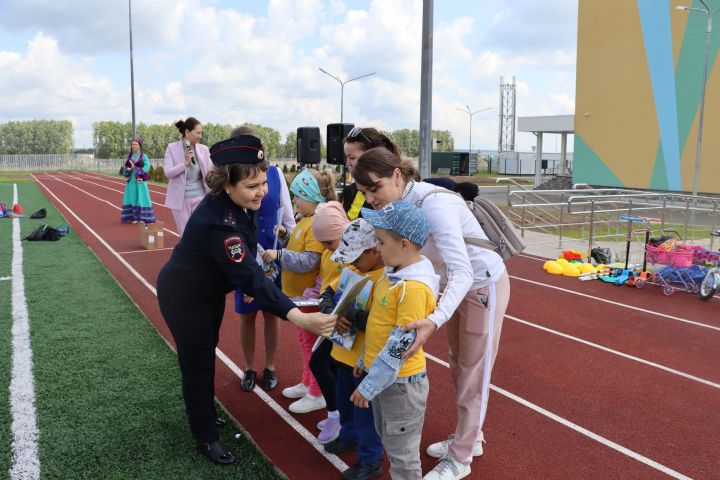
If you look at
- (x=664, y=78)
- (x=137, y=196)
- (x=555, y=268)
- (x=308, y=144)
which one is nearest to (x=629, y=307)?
(x=555, y=268)

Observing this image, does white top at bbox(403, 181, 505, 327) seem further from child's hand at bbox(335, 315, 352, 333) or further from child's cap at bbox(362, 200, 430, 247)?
child's hand at bbox(335, 315, 352, 333)

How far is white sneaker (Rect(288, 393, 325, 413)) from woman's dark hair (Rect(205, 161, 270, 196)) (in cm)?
179

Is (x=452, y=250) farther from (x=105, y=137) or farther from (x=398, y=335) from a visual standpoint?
(x=105, y=137)

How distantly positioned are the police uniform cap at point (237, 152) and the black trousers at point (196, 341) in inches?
27.3

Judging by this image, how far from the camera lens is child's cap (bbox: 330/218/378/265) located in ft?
8.79

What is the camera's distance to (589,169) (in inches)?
1109

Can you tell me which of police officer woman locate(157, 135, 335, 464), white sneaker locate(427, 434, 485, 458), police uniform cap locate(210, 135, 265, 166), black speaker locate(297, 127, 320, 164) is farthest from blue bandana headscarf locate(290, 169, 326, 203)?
black speaker locate(297, 127, 320, 164)

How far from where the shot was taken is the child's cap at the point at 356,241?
268cm

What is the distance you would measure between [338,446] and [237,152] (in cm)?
186

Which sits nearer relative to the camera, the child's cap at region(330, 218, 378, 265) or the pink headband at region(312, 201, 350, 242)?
the child's cap at region(330, 218, 378, 265)

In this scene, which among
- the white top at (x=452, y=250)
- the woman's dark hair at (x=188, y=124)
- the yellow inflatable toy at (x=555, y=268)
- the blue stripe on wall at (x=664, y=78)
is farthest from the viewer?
the blue stripe on wall at (x=664, y=78)

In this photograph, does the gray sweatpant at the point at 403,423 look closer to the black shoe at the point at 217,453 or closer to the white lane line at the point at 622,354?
the black shoe at the point at 217,453

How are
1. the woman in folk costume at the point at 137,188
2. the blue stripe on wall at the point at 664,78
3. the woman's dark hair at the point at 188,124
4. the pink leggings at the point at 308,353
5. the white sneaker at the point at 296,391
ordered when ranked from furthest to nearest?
the blue stripe on wall at the point at 664,78 → the woman in folk costume at the point at 137,188 → the woman's dark hair at the point at 188,124 → the white sneaker at the point at 296,391 → the pink leggings at the point at 308,353

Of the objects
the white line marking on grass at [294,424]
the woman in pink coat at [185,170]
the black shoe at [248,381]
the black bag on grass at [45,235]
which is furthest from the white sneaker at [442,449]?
the black bag on grass at [45,235]
